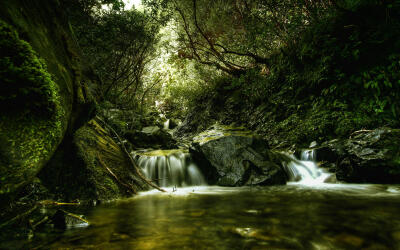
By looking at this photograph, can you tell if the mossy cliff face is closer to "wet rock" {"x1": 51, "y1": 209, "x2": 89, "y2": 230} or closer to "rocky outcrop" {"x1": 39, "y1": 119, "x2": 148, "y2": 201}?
"wet rock" {"x1": 51, "y1": 209, "x2": 89, "y2": 230}

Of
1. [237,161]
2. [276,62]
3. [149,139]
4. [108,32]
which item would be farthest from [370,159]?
[108,32]

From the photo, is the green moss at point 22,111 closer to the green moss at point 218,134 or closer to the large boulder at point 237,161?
the large boulder at point 237,161

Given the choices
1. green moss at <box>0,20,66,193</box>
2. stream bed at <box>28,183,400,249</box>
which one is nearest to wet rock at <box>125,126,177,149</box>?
stream bed at <box>28,183,400,249</box>

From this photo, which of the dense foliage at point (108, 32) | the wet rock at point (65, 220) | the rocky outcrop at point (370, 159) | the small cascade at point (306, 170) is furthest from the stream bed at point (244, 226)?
the dense foliage at point (108, 32)

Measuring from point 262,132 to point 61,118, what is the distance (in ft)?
31.9

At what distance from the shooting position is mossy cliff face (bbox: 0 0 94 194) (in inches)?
52.5

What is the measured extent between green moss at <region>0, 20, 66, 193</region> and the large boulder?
190 inches

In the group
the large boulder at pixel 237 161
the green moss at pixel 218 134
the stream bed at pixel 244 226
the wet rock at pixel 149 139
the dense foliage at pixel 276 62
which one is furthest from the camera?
the wet rock at pixel 149 139

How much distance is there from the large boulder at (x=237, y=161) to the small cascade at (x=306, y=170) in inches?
23.5

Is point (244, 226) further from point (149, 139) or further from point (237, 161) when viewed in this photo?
point (149, 139)

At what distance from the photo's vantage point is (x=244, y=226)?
2.14 metres

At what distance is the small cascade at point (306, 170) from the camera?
6.03 meters

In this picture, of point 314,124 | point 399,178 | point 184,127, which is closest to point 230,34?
point 314,124

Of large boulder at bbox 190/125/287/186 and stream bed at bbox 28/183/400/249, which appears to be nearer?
stream bed at bbox 28/183/400/249
